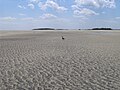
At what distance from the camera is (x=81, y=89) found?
7.50m

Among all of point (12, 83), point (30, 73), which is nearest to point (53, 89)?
point (12, 83)

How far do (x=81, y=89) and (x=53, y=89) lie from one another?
94 centimetres

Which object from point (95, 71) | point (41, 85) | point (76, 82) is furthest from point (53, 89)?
point (95, 71)

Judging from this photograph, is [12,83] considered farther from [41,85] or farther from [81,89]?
[81,89]

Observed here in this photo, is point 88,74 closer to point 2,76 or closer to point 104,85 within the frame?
point 104,85

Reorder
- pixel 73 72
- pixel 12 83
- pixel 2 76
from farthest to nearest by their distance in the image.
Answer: pixel 73 72
pixel 2 76
pixel 12 83

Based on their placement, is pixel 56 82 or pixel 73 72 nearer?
pixel 56 82

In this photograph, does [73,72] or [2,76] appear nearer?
[2,76]

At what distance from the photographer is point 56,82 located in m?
8.33

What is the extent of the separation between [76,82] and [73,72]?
1.61 meters

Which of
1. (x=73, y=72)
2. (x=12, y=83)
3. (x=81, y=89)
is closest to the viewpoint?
(x=81, y=89)

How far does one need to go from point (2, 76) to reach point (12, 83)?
46.9 inches

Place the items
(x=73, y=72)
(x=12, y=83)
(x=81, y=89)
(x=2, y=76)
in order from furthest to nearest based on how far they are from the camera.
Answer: (x=73, y=72) < (x=2, y=76) < (x=12, y=83) < (x=81, y=89)

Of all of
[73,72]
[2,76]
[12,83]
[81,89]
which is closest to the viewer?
[81,89]
